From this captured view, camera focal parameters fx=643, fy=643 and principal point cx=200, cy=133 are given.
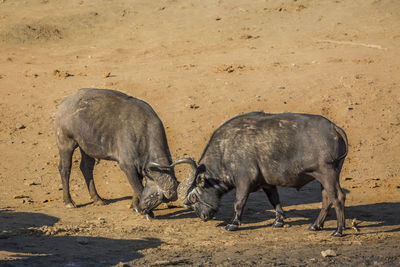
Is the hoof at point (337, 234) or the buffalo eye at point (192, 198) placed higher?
the buffalo eye at point (192, 198)

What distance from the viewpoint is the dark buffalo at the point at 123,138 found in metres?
10.1

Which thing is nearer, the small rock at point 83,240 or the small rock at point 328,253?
the small rock at point 328,253

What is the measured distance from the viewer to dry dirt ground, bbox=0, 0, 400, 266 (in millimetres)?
8898

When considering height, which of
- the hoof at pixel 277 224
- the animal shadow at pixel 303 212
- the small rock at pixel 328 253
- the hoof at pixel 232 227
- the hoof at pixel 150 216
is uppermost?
the small rock at pixel 328 253

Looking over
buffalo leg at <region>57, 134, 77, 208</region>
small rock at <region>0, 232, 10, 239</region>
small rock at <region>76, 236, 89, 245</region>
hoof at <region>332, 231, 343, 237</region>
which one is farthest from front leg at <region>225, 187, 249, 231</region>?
small rock at <region>0, 232, 10, 239</region>

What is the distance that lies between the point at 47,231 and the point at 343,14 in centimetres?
1704

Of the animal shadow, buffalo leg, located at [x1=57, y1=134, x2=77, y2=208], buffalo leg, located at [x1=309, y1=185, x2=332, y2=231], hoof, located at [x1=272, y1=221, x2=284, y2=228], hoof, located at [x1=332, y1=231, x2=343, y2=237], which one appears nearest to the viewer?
hoof, located at [x1=332, y1=231, x2=343, y2=237]

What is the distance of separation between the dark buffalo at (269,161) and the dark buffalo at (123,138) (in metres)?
0.56

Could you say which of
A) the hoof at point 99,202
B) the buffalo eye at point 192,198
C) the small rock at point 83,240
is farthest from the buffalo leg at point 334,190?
the hoof at point 99,202

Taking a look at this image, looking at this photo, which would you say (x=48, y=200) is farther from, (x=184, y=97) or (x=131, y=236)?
(x=184, y=97)

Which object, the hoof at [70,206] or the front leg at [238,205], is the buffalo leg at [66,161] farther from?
the front leg at [238,205]

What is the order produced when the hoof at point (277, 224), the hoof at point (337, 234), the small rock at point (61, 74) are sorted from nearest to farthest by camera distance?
1. the hoof at point (337, 234)
2. the hoof at point (277, 224)
3. the small rock at point (61, 74)

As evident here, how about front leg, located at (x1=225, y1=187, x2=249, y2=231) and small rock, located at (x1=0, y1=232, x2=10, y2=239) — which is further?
front leg, located at (x1=225, y1=187, x2=249, y2=231)

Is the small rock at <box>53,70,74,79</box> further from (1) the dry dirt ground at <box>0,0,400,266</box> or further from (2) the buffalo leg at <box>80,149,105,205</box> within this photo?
(2) the buffalo leg at <box>80,149,105,205</box>
